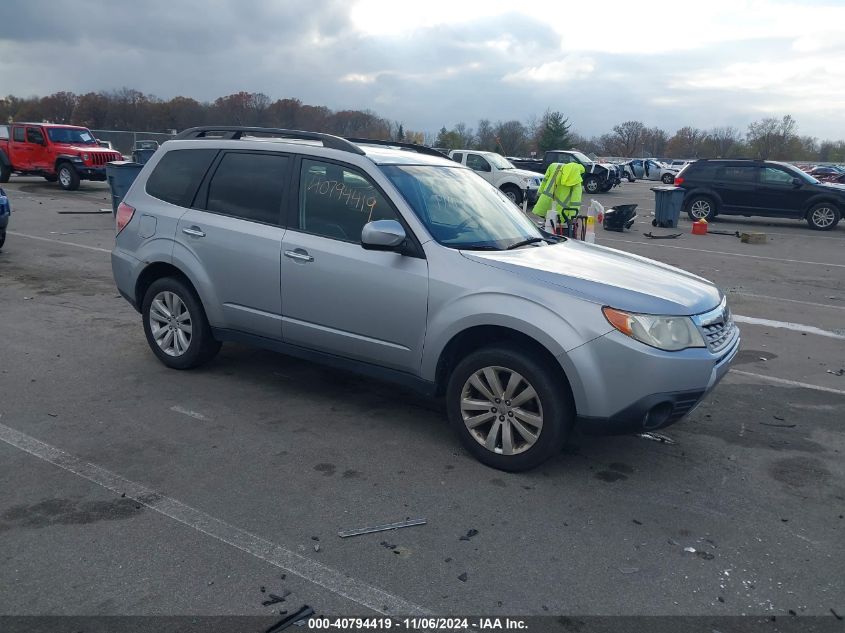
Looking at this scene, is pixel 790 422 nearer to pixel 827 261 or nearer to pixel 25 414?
pixel 25 414

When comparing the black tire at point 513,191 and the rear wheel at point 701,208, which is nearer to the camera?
the rear wheel at point 701,208

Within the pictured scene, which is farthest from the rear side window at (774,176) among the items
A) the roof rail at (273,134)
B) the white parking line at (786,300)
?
the roof rail at (273,134)

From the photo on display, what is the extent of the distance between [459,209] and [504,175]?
1953 cm

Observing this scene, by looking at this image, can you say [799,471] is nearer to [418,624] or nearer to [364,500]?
[364,500]

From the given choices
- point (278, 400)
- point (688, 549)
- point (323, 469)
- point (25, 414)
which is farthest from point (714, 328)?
point (25, 414)

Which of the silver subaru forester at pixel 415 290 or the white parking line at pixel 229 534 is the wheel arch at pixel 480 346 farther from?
the white parking line at pixel 229 534

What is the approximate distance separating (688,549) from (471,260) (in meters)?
2.04

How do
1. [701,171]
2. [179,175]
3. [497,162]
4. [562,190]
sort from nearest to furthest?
[179,175], [562,190], [701,171], [497,162]

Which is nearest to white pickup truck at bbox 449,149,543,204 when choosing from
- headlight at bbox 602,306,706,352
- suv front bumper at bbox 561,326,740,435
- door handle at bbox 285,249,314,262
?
door handle at bbox 285,249,314,262

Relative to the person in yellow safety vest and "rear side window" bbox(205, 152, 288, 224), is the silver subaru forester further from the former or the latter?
the person in yellow safety vest

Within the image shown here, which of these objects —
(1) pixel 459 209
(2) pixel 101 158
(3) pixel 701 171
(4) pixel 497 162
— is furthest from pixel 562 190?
(2) pixel 101 158

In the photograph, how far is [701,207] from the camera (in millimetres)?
22438

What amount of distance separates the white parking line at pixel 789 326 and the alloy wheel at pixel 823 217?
45.8ft

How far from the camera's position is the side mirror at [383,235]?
4.65 m
